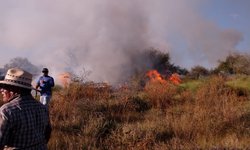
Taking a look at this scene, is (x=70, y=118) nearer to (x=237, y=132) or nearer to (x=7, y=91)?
(x=237, y=132)

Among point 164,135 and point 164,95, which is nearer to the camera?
point 164,135

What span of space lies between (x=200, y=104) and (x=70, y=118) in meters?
3.74

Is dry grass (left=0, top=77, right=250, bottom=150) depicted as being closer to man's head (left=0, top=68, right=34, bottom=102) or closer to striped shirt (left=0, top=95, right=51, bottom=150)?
striped shirt (left=0, top=95, right=51, bottom=150)

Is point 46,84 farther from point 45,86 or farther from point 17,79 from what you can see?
point 17,79

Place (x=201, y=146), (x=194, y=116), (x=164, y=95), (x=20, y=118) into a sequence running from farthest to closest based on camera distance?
(x=164, y=95) → (x=194, y=116) → (x=201, y=146) → (x=20, y=118)

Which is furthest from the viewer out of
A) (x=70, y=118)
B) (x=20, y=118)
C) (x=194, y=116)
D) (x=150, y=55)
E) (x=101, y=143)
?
(x=150, y=55)

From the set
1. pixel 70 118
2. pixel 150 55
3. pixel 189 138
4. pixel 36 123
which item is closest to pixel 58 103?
pixel 70 118

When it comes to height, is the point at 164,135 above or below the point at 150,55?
below

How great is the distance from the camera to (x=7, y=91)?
448 cm

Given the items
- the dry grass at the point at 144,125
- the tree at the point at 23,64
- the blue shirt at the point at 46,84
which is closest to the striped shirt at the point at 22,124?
the dry grass at the point at 144,125

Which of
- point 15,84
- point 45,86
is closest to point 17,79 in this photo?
point 15,84

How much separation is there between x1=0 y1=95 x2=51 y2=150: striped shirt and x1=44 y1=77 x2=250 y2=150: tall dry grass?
161 inches

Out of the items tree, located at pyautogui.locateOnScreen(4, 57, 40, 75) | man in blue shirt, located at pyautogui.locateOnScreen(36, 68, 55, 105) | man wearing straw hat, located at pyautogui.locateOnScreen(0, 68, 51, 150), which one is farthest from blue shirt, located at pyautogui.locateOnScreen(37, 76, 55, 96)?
tree, located at pyautogui.locateOnScreen(4, 57, 40, 75)

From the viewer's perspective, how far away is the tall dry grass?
8945mm
